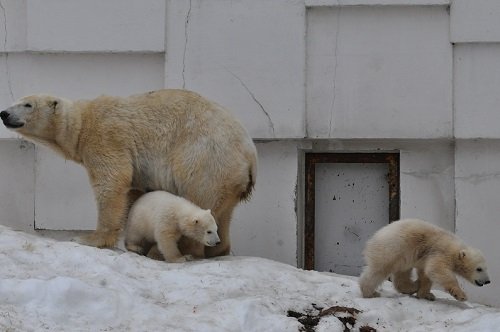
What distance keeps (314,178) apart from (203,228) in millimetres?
2233

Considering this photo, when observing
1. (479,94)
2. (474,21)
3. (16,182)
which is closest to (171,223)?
(16,182)

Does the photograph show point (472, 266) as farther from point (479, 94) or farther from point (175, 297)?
point (479, 94)

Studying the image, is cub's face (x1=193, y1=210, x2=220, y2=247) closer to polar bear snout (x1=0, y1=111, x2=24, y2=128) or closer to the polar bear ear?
the polar bear ear

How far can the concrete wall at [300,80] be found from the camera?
→ 8.17 m

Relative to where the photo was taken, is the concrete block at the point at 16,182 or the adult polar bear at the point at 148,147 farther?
the concrete block at the point at 16,182

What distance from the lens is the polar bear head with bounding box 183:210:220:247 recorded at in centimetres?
672

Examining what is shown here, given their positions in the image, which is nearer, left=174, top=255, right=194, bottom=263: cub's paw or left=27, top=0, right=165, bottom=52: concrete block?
left=174, top=255, right=194, bottom=263: cub's paw

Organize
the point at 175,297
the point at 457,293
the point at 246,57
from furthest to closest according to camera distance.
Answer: the point at 246,57
the point at 457,293
the point at 175,297

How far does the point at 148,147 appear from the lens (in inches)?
286

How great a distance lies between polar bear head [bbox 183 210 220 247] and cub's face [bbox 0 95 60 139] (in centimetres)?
138

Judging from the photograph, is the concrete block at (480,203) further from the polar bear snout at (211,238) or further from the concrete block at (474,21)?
the polar bear snout at (211,238)

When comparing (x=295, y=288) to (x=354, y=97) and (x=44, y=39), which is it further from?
(x=44, y=39)

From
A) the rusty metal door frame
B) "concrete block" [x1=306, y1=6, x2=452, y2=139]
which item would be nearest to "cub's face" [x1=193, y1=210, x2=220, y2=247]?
"concrete block" [x1=306, y1=6, x2=452, y2=139]

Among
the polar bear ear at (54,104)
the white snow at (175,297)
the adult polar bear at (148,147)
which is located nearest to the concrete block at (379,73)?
the adult polar bear at (148,147)
